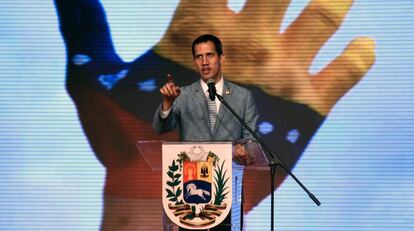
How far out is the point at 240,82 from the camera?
4.81m

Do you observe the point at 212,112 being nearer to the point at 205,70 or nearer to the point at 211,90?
the point at 205,70

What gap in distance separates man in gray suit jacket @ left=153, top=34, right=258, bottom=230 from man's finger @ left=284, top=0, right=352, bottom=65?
1.46 meters

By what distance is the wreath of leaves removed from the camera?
294 centimetres

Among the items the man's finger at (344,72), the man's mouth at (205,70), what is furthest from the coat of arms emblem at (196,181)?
the man's finger at (344,72)

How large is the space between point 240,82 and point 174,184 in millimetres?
1953

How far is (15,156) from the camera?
4.84 meters

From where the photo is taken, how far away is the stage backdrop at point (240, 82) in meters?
4.73

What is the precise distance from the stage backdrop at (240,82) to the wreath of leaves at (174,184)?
1.85 meters

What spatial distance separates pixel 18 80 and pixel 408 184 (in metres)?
2.40

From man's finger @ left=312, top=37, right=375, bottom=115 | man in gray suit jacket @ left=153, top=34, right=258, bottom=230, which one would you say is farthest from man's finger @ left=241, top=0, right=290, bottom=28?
man in gray suit jacket @ left=153, top=34, right=258, bottom=230

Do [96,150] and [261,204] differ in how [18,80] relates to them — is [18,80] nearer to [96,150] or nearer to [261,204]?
[96,150]

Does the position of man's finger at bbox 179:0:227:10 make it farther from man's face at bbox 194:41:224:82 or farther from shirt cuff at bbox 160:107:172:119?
shirt cuff at bbox 160:107:172:119

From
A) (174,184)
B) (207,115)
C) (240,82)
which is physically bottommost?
(240,82)

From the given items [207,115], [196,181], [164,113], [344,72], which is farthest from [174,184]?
[344,72]
